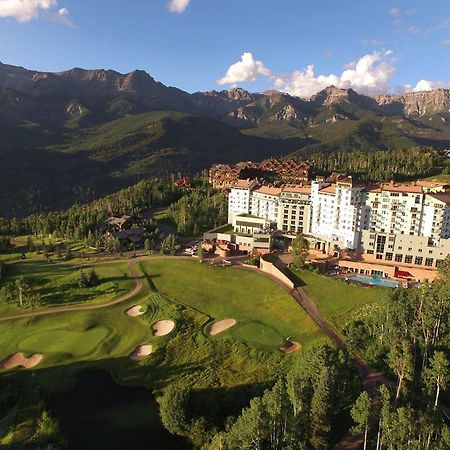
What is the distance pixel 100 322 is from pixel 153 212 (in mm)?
77212

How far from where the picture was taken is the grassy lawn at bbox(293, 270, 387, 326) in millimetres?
74756

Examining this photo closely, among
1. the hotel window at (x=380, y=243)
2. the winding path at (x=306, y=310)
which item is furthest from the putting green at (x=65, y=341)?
the hotel window at (x=380, y=243)

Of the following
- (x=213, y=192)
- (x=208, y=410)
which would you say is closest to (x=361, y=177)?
(x=213, y=192)

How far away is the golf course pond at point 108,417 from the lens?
163 ft

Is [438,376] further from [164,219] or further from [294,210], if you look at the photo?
[164,219]

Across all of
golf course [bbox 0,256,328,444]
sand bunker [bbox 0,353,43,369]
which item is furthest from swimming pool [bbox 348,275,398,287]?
sand bunker [bbox 0,353,43,369]

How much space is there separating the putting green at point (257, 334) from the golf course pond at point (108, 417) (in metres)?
17.8

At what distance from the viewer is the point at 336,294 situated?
8106 cm

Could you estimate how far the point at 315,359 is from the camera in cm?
4903

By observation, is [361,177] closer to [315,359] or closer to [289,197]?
[289,197]

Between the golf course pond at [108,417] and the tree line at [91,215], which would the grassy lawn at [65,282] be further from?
the golf course pond at [108,417]

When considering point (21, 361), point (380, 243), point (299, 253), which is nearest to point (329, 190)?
point (380, 243)

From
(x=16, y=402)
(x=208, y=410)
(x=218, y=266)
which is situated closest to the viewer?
(x=208, y=410)

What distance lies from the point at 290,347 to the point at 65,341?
1490 inches
